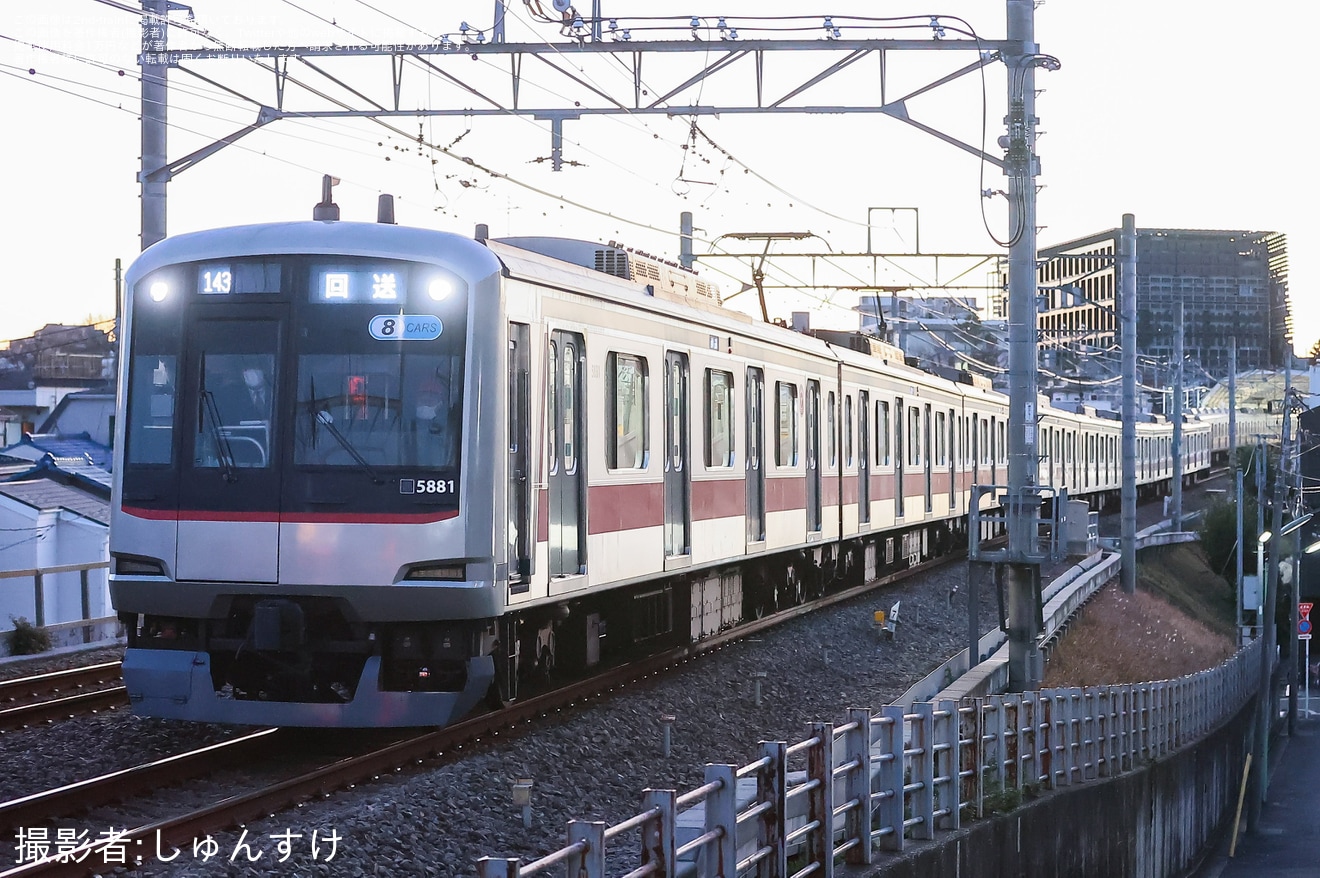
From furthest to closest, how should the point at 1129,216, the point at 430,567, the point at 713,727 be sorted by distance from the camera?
1. the point at 1129,216
2. the point at 713,727
3. the point at 430,567

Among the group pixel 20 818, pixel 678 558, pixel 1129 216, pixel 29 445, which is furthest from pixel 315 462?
pixel 29 445

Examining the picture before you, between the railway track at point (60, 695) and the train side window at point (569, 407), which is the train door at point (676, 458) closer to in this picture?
the train side window at point (569, 407)

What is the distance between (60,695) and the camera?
41.0ft

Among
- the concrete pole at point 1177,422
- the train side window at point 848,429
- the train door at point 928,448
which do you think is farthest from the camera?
the concrete pole at point 1177,422

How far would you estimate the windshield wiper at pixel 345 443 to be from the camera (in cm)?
1001

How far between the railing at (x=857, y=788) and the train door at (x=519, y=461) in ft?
6.93

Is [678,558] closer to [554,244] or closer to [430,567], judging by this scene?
[554,244]

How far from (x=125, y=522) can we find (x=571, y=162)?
278 inches

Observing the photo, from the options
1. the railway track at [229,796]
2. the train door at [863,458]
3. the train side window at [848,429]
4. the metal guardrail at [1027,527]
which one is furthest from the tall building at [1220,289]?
the railway track at [229,796]

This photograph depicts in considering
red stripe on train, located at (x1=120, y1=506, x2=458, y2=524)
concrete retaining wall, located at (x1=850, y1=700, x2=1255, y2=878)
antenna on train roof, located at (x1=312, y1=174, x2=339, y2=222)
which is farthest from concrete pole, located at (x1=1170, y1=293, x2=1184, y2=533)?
red stripe on train, located at (x1=120, y1=506, x2=458, y2=524)

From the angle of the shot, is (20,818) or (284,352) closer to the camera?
(20,818)

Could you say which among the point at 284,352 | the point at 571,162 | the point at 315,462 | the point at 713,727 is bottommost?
the point at 713,727

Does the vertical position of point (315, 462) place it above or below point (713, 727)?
above

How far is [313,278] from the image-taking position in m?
10.2
